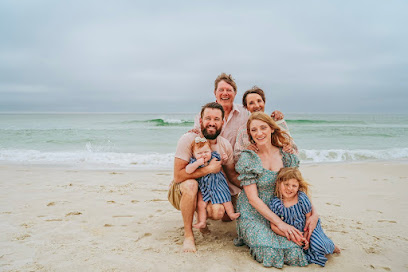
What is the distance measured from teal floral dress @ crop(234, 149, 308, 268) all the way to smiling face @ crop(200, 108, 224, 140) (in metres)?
0.42

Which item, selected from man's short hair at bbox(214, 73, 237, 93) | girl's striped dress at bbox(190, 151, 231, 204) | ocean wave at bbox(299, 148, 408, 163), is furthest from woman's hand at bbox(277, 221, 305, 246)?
ocean wave at bbox(299, 148, 408, 163)

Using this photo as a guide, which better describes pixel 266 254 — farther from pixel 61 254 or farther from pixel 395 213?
pixel 395 213

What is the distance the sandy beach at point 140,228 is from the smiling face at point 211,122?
1.32m

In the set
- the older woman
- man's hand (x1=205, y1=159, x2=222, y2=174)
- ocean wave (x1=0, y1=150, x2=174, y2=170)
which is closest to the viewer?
A: man's hand (x1=205, y1=159, x2=222, y2=174)

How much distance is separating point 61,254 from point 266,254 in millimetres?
2187

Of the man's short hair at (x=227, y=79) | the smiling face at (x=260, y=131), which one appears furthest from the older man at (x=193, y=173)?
the man's short hair at (x=227, y=79)

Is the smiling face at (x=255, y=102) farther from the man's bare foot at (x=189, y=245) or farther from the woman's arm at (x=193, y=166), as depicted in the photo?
the man's bare foot at (x=189, y=245)

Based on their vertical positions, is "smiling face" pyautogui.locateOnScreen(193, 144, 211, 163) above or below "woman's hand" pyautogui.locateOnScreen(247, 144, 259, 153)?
below

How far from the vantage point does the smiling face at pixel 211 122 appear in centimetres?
324

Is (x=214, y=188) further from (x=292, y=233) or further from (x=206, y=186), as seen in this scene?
(x=292, y=233)

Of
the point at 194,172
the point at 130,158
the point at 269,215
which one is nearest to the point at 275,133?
the point at 269,215

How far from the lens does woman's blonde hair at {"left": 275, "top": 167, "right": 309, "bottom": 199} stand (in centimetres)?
289

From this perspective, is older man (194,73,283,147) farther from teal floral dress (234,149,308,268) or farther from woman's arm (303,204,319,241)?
woman's arm (303,204,319,241)

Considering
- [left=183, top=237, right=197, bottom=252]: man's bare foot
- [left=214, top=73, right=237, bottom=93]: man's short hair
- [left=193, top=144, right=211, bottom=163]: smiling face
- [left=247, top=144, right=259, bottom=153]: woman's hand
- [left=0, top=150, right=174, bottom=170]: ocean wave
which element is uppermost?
[left=214, top=73, right=237, bottom=93]: man's short hair
